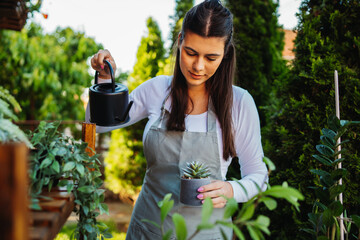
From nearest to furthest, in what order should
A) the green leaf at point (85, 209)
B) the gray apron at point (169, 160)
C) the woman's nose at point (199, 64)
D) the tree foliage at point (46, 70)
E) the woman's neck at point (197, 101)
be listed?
the green leaf at point (85, 209) → the woman's nose at point (199, 64) → the gray apron at point (169, 160) → the woman's neck at point (197, 101) → the tree foliage at point (46, 70)

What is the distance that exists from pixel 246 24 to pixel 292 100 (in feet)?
6.41

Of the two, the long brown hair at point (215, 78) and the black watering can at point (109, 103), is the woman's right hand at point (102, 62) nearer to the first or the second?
the black watering can at point (109, 103)

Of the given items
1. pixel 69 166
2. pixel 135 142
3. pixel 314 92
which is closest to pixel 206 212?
pixel 69 166

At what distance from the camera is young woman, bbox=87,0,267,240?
135 cm

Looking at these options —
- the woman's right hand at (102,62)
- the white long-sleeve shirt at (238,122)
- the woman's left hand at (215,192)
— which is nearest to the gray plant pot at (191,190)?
the woman's left hand at (215,192)

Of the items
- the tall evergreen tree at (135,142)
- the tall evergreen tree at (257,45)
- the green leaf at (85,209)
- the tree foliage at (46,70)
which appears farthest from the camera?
the tree foliage at (46,70)

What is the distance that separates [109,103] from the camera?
119 centimetres

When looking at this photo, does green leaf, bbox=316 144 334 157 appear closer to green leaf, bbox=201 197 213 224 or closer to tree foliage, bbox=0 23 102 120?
green leaf, bbox=201 197 213 224

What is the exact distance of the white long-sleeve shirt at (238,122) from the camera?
1401mm

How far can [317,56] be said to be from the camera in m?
2.14

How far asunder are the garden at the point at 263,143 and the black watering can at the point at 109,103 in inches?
5.0

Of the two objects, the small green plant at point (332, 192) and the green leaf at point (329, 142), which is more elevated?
the green leaf at point (329, 142)

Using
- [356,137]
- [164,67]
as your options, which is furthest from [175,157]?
[164,67]

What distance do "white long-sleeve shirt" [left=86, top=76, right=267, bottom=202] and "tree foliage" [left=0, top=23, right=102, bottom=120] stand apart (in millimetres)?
5197
